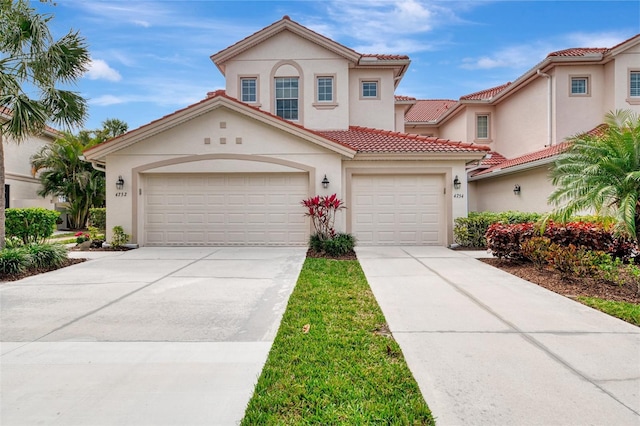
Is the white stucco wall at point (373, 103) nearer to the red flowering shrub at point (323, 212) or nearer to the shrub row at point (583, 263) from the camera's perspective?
the red flowering shrub at point (323, 212)

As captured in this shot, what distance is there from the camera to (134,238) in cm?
1190

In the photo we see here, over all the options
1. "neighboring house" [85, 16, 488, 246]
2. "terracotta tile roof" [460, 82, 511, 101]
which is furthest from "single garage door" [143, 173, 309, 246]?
"terracotta tile roof" [460, 82, 511, 101]

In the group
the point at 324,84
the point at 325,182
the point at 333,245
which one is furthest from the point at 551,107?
the point at 333,245

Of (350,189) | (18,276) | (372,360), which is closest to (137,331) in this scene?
(372,360)

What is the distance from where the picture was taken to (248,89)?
14.7m

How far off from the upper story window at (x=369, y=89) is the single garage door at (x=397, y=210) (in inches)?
203

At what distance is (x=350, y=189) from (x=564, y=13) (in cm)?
1097

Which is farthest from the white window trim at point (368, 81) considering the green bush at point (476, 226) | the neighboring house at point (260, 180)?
the green bush at point (476, 226)

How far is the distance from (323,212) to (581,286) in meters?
6.76

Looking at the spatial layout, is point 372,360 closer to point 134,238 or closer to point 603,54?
point 134,238

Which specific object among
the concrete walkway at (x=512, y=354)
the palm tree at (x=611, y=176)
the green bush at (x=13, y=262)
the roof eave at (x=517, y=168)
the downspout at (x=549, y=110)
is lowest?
the concrete walkway at (x=512, y=354)

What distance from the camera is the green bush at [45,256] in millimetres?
8230

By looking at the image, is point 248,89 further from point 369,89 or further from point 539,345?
point 539,345

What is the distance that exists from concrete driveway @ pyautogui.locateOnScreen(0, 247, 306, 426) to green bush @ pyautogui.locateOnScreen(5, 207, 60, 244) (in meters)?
4.49
